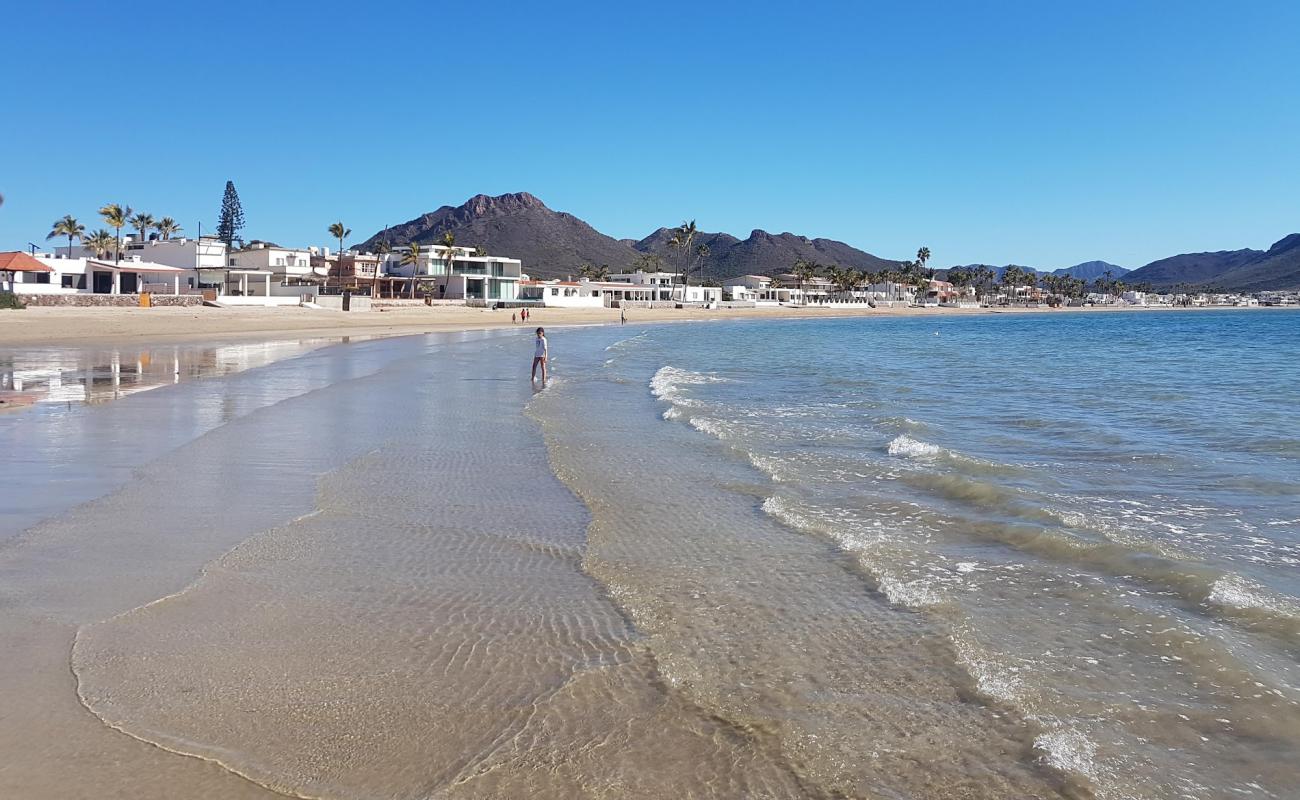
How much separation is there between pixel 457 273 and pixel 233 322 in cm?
4055

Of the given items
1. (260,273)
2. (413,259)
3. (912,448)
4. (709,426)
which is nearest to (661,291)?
(413,259)

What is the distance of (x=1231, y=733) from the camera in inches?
173

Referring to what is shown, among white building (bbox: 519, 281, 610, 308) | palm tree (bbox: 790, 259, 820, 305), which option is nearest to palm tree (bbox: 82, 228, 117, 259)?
white building (bbox: 519, 281, 610, 308)

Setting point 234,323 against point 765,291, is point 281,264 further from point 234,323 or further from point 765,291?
point 765,291

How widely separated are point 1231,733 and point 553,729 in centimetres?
332

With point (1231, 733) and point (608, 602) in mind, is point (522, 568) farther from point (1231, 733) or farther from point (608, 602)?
point (1231, 733)

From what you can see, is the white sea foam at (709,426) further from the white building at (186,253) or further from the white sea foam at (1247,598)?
the white building at (186,253)

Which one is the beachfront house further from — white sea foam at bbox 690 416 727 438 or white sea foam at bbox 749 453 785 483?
white sea foam at bbox 749 453 785 483

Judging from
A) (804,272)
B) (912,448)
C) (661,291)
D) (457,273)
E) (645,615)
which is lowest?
(645,615)

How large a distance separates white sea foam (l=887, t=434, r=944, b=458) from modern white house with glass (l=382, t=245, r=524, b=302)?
7488 centimetres

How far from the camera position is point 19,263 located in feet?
168

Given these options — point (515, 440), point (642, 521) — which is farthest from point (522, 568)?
point (515, 440)

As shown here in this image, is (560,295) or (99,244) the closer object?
(99,244)

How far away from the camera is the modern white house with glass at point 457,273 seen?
87375mm
